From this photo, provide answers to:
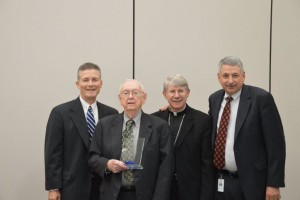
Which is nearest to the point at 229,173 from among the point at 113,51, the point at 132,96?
the point at 132,96

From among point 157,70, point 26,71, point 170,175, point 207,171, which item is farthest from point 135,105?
point 26,71

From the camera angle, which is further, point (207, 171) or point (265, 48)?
point (265, 48)

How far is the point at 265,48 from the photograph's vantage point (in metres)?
4.18

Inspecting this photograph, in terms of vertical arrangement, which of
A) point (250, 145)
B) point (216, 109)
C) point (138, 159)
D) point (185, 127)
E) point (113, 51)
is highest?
point (113, 51)

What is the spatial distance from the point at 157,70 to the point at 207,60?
22.0 inches

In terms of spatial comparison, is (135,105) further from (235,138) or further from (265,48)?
(265,48)

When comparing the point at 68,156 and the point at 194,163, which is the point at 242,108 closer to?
the point at 194,163

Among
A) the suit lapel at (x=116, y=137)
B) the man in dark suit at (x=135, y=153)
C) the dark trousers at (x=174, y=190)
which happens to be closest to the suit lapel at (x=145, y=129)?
the man in dark suit at (x=135, y=153)

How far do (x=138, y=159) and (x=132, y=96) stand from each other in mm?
441

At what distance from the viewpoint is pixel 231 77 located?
2883mm

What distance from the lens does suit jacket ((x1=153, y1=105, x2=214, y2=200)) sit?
282 centimetres

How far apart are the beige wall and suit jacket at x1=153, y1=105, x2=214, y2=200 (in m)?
1.34

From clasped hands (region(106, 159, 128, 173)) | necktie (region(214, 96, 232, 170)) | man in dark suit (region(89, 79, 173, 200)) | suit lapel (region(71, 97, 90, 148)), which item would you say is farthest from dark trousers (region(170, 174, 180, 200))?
suit lapel (region(71, 97, 90, 148))

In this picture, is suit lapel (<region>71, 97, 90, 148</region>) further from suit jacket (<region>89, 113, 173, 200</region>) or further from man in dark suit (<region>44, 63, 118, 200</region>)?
suit jacket (<region>89, 113, 173, 200</region>)
